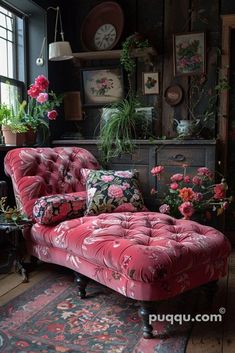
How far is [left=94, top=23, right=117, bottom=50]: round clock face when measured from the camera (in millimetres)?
3268

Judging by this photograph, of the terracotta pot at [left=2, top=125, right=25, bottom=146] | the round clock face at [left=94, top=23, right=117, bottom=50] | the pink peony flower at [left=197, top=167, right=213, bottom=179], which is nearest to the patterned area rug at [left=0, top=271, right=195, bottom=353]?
the pink peony flower at [left=197, top=167, right=213, bottom=179]

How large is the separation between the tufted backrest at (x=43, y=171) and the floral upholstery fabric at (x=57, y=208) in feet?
0.43

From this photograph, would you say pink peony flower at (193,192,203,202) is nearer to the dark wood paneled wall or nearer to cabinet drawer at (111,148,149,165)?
cabinet drawer at (111,148,149,165)

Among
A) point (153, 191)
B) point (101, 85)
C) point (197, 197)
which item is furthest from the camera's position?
point (101, 85)

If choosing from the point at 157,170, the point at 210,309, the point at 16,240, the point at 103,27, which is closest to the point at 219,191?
the point at 157,170

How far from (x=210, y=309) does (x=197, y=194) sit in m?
0.91

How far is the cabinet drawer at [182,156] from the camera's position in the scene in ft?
9.45

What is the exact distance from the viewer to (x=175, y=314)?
6.24ft

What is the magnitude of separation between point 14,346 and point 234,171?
2.40 meters

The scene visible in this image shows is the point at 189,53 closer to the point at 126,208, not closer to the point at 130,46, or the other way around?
the point at 130,46

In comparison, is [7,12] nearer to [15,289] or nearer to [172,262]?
[15,289]

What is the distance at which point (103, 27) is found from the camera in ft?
10.9

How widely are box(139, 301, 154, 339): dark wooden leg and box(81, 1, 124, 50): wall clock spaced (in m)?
2.37

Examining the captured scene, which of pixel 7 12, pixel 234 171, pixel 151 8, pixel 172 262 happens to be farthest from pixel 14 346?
pixel 151 8
